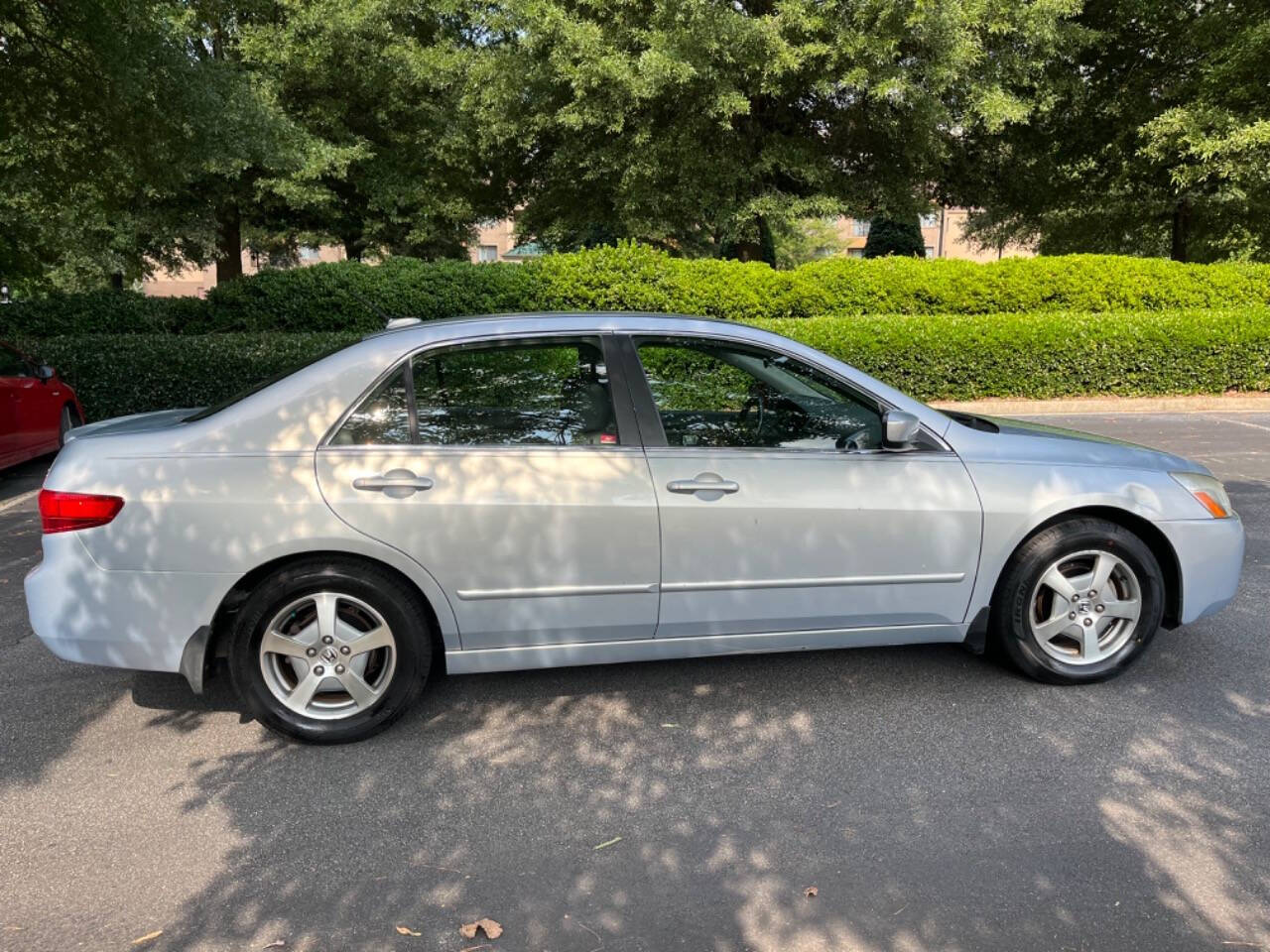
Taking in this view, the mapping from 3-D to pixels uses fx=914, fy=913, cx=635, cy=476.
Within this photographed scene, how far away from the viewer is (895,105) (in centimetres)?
1628

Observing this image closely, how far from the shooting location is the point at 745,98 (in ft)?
51.1

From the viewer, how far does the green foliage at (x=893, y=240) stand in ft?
87.4

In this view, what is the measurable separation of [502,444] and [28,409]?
6.78 meters

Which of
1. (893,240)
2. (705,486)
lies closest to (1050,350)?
(705,486)

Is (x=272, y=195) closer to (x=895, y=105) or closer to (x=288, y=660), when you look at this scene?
(x=895, y=105)

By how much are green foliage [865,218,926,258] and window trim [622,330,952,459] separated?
24.4 meters

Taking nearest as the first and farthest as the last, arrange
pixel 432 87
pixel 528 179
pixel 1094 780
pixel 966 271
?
1. pixel 1094 780
2. pixel 966 271
3. pixel 432 87
4. pixel 528 179

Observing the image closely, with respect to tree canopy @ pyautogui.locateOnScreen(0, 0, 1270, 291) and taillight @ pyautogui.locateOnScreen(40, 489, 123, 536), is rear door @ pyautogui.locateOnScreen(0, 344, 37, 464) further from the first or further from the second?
taillight @ pyautogui.locateOnScreen(40, 489, 123, 536)

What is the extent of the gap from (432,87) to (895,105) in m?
10.2

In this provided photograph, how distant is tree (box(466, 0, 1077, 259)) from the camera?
14914 millimetres

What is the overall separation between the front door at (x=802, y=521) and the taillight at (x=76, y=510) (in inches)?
77.6

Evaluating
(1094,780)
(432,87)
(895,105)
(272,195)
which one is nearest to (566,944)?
(1094,780)

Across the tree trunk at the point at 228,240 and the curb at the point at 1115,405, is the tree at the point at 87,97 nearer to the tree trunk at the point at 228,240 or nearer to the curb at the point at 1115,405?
the tree trunk at the point at 228,240

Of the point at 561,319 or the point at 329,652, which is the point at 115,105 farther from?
the point at 329,652
